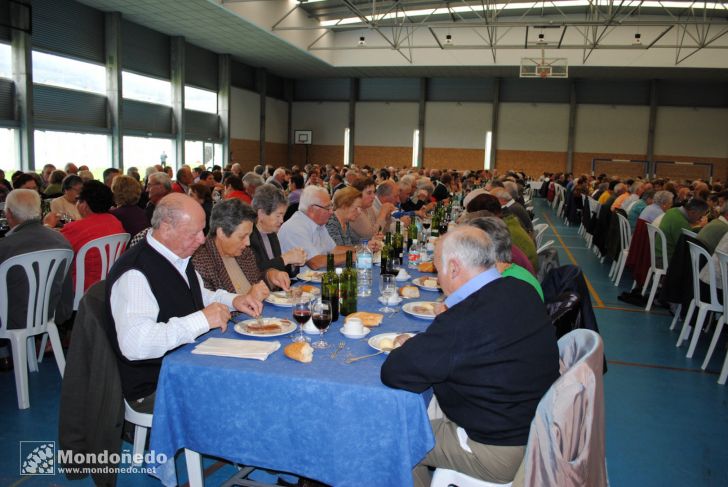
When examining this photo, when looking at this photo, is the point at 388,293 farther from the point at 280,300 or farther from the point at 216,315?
the point at 216,315

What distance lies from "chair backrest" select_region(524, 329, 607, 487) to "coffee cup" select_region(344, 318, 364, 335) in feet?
2.70

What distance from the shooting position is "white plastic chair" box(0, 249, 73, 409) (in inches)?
126

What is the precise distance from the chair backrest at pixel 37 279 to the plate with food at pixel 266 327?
5.42ft

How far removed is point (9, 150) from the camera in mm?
11438

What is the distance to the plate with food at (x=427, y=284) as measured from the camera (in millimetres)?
3191

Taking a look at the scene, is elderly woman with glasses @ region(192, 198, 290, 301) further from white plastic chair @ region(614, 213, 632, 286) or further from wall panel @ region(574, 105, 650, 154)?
wall panel @ region(574, 105, 650, 154)

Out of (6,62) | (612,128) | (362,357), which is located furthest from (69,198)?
(612,128)

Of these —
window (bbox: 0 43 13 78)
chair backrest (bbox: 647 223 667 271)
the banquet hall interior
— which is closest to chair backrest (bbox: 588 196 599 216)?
the banquet hall interior

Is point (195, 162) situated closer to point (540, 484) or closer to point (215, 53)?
point (215, 53)

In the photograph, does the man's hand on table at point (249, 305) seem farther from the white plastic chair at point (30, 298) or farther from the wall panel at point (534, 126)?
the wall panel at point (534, 126)

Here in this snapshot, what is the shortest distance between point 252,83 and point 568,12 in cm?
1157

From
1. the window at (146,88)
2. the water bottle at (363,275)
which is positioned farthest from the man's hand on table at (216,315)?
the window at (146,88)

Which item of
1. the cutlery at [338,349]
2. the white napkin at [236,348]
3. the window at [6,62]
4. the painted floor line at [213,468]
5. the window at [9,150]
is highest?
the window at [6,62]

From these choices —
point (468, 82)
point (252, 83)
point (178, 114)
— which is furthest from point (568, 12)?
point (178, 114)
